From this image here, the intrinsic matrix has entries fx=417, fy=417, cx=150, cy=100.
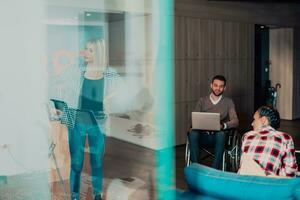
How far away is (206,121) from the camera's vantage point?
5203 millimetres

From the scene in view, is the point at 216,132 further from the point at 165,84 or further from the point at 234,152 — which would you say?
the point at 165,84

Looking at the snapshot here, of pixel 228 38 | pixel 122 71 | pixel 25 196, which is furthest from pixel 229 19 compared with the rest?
pixel 25 196

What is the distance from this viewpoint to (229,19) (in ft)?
26.9

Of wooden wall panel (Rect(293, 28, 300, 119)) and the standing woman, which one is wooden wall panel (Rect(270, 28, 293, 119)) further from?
the standing woman

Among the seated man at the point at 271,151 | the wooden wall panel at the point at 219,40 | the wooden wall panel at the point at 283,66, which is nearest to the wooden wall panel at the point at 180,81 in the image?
the wooden wall panel at the point at 219,40

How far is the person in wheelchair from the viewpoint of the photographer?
523cm

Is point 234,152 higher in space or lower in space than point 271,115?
lower

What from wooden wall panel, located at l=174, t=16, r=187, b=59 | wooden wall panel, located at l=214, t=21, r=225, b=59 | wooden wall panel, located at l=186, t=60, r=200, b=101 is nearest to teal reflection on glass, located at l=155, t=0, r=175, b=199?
wooden wall panel, located at l=174, t=16, r=187, b=59

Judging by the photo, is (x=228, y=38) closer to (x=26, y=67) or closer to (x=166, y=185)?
(x=26, y=67)

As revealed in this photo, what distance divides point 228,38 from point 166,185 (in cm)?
591

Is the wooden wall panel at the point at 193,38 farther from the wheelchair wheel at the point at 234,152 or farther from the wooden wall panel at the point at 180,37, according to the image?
the wheelchair wheel at the point at 234,152

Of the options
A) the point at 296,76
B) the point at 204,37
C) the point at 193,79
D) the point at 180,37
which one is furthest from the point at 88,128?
the point at 296,76

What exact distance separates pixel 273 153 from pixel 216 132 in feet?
6.22

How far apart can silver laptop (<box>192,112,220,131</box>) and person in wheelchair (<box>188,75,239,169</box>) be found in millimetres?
102
